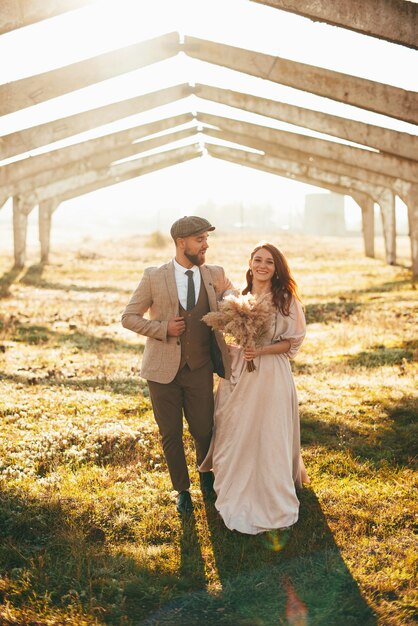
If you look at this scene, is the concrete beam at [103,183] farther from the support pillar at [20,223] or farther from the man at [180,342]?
the man at [180,342]

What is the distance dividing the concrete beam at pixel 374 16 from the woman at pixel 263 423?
416cm

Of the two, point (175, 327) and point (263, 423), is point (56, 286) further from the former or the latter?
point (263, 423)

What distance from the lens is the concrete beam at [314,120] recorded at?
16.0 meters

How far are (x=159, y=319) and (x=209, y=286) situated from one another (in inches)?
19.0

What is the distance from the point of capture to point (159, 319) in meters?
5.50

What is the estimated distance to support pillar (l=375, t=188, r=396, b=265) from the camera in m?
30.5

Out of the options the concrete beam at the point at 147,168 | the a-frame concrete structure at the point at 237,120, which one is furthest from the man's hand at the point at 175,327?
the concrete beam at the point at 147,168

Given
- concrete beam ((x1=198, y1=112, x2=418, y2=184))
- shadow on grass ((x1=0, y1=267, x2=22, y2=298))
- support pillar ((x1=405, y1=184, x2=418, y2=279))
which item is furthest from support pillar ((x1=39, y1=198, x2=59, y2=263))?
support pillar ((x1=405, y1=184, x2=418, y2=279))

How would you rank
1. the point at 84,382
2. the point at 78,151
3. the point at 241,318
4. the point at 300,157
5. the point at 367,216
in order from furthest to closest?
the point at 367,216 → the point at 300,157 → the point at 78,151 → the point at 84,382 → the point at 241,318

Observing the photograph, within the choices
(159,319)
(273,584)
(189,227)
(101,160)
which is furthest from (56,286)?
(273,584)

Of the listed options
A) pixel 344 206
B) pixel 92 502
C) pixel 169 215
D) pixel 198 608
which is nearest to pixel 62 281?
pixel 92 502

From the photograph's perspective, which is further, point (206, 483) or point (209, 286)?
point (206, 483)

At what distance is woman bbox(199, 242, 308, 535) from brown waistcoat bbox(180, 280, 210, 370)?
259 millimetres

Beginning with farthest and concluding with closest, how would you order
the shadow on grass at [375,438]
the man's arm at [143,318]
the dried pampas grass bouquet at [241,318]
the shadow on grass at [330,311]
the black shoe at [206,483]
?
the shadow on grass at [330,311] < the shadow on grass at [375,438] < the black shoe at [206,483] < the man's arm at [143,318] < the dried pampas grass bouquet at [241,318]
